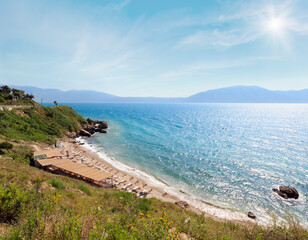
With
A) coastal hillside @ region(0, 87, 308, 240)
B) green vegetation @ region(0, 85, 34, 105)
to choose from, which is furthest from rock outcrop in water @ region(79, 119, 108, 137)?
coastal hillside @ region(0, 87, 308, 240)

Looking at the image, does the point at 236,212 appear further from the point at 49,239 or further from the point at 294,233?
the point at 49,239

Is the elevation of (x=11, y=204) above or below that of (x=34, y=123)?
above

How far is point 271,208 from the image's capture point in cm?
2036

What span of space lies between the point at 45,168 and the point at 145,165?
18.4 meters

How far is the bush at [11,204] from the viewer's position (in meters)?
5.58

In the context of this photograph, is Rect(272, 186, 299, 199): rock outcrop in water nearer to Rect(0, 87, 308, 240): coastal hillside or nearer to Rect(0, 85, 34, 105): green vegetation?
Rect(0, 87, 308, 240): coastal hillside

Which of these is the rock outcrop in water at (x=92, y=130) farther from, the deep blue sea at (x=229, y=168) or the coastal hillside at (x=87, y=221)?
the coastal hillside at (x=87, y=221)

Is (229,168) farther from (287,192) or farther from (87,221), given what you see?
(87,221)

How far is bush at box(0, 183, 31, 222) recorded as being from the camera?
18.3 ft

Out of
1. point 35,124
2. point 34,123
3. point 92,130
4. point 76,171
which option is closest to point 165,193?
point 76,171

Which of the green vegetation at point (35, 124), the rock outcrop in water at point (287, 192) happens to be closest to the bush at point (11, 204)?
the green vegetation at point (35, 124)

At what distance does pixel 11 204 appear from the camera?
5625 millimetres

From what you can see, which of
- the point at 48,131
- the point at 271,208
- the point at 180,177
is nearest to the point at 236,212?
the point at 271,208

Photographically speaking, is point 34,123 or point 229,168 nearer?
point 229,168
